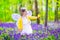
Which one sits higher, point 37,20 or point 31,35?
point 37,20

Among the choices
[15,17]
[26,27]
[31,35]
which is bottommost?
[31,35]

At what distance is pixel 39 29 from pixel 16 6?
434 mm

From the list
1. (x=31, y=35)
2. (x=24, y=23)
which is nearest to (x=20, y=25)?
(x=24, y=23)

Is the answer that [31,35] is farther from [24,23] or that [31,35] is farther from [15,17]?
[15,17]

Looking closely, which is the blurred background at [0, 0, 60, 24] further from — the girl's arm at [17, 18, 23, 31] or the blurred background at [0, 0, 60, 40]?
the girl's arm at [17, 18, 23, 31]

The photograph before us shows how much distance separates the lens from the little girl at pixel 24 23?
2223 millimetres

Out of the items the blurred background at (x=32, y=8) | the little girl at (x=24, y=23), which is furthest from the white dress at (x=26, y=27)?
the blurred background at (x=32, y=8)

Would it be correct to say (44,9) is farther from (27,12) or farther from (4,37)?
(4,37)

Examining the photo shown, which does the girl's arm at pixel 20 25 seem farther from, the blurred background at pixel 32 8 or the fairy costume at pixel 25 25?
the blurred background at pixel 32 8

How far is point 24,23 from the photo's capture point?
2.23 metres

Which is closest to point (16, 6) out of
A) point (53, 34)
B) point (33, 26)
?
point (33, 26)

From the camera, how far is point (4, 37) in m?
2.16

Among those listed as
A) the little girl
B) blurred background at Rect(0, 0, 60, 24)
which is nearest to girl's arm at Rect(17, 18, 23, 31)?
the little girl

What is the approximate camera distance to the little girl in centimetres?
222
